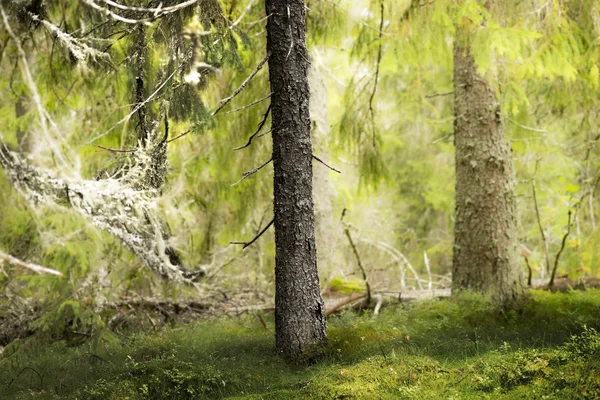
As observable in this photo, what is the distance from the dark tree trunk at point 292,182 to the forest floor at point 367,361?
38 cm

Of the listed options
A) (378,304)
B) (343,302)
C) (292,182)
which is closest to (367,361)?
(292,182)

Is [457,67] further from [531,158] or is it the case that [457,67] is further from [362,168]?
[531,158]

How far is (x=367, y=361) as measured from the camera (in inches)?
189

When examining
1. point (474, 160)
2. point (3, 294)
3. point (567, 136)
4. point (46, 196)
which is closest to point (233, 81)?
point (46, 196)

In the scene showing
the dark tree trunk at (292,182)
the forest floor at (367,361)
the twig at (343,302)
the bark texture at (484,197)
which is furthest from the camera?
the twig at (343,302)

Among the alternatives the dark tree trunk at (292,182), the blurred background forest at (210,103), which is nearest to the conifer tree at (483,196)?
the blurred background forest at (210,103)

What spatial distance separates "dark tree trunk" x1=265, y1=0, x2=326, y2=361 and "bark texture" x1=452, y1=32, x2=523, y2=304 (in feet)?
9.32

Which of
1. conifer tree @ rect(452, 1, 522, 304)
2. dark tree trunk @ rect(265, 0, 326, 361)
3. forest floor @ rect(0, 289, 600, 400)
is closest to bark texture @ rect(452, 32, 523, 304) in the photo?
conifer tree @ rect(452, 1, 522, 304)

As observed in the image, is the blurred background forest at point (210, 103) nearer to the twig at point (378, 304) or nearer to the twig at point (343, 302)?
the twig at point (343, 302)

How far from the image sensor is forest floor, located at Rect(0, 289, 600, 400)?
4.13 meters

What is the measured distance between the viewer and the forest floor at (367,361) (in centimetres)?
413

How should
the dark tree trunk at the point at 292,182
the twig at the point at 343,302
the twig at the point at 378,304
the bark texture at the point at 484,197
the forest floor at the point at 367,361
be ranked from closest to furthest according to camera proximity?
the forest floor at the point at 367,361
the dark tree trunk at the point at 292,182
the bark texture at the point at 484,197
the twig at the point at 378,304
the twig at the point at 343,302

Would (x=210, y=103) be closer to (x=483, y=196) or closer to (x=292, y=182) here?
(x=292, y=182)

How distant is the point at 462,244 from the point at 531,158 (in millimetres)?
6626
